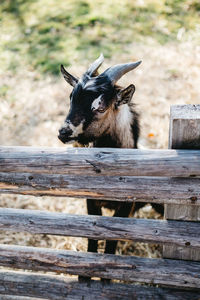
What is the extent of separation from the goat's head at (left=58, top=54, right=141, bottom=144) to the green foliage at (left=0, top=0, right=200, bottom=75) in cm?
354

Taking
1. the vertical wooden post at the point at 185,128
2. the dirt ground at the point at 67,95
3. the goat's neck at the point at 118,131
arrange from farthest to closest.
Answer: the dirt ground at the point at 67,95
the goat's neck at the point at 118,131
the vertical wooden post at the point at 185,128

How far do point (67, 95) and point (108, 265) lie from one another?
3.73 metres

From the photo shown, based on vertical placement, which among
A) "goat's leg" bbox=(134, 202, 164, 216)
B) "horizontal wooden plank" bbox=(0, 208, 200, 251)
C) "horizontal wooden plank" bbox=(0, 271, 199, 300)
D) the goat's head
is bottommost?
"horizontal wooden plank" bbox=(0, 271, 199, 300)

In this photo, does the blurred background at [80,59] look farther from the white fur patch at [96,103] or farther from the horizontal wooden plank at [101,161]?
the horizontal wooden plank at [101,161]

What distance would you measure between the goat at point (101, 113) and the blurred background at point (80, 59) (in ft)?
4.63

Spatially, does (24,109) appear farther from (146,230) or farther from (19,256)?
(146,230)

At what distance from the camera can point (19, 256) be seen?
8.92 ft

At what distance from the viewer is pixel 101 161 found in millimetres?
2010

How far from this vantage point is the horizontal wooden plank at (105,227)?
2314 millimetres

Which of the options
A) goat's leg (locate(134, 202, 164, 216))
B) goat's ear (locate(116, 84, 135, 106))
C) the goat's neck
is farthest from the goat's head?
goat's leg (locate(134, 202, 164, 216))

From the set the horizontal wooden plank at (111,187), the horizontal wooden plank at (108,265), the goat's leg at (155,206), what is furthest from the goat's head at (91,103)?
the goat's leg at (155,206)

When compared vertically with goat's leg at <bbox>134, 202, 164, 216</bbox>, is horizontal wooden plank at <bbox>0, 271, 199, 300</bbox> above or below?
below

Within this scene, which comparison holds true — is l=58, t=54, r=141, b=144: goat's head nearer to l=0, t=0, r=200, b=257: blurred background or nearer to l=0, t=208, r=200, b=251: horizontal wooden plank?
l=0, t=208, r=200, b=251: horizontal wooden plank

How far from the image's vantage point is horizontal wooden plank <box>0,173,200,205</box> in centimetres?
211
